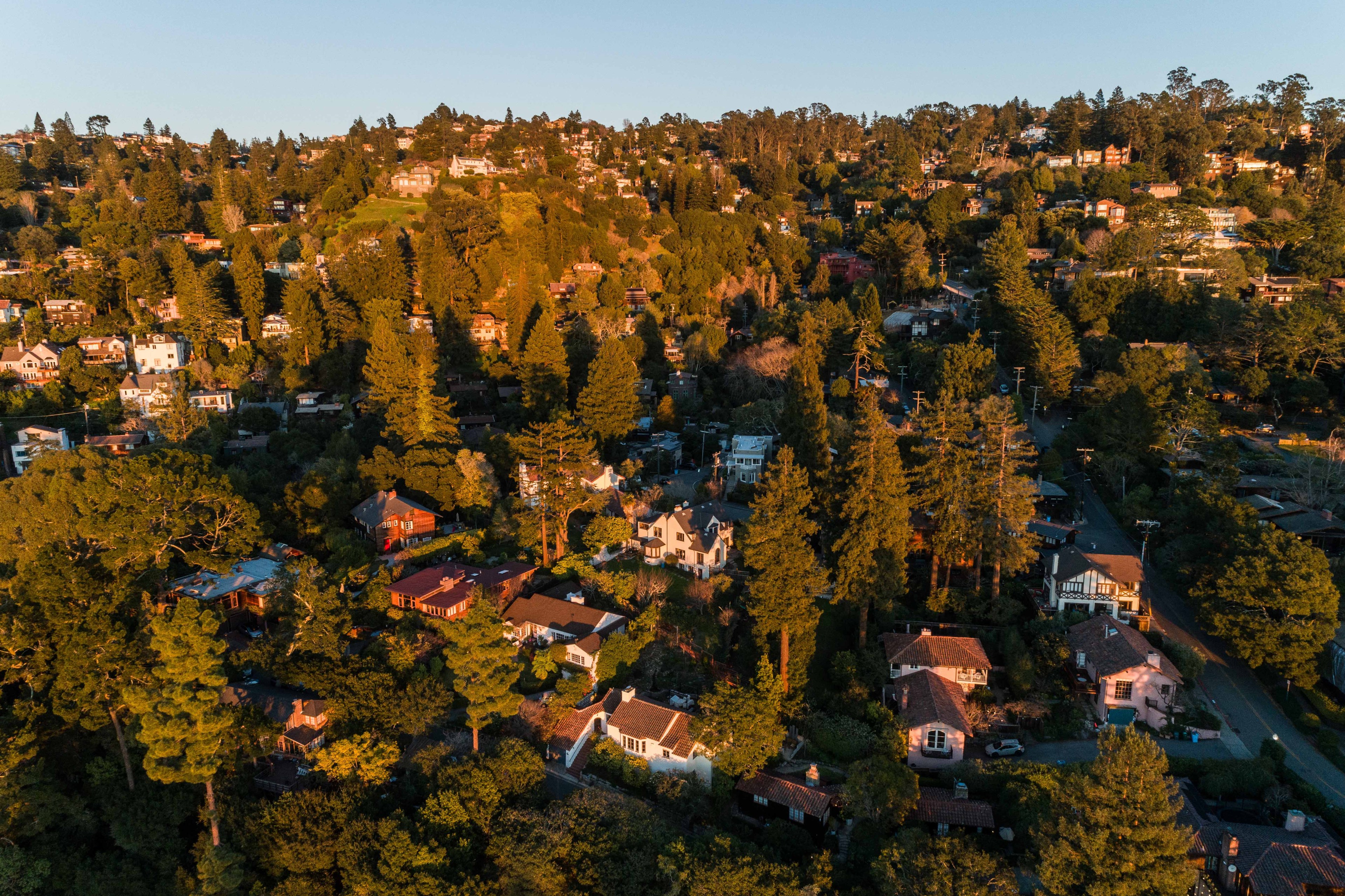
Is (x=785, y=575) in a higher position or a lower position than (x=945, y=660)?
higher

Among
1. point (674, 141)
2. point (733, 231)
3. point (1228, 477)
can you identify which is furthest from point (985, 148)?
point (1228, 477)

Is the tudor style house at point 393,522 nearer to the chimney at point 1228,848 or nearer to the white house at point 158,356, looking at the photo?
the white house at point 158,356

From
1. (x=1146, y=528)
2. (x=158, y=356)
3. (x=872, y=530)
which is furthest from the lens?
(x=158, y=356)

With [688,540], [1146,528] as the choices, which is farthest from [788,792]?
[1146,528]

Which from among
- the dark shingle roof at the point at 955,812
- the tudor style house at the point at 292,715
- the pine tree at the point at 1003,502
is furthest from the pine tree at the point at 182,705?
the pine tree at the point at 1003,502

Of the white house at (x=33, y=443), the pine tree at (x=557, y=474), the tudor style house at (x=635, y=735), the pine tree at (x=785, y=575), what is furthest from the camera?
the white house at (x=33, y=443)

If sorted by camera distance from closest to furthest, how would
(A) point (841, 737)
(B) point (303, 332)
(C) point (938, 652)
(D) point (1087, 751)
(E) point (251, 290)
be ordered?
(A) point (841, 737) < (D) point (1087, 751) < (C) point (938, 652) < (B) point (303, 332) < (E) point (251, 290)

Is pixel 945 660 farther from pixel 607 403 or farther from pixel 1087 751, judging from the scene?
pixel 607 403
